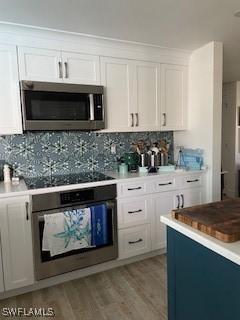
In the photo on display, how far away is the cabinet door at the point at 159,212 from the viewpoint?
2.71m

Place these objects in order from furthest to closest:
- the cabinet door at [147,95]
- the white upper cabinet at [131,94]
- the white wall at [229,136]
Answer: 1. the white wall at [229,136]
2. the cabinet door at [147,95]
3. the white upper cabinet at [131,94]

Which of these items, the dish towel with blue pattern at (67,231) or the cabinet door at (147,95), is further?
the cabinet door at (147,95)

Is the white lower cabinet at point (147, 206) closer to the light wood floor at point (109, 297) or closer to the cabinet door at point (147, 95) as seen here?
the light wood floor at point (109, 297)

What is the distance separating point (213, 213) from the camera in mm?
1310

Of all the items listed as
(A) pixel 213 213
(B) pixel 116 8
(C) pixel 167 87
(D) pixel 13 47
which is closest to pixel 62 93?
(D) pixel 13 47

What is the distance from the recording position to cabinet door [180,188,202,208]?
2.87 metres

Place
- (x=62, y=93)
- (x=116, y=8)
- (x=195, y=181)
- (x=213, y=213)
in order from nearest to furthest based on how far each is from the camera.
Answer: (x=213, y=213), (x=116, y=8), (x=62, y=93), (x=195, y=181)

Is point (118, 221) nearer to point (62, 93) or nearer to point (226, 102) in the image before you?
point (62, 93)

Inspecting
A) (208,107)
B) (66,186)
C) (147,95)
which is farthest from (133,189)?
(208,107)

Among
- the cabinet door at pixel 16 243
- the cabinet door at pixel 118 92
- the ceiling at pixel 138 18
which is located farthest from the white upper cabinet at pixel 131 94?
the cabinet door at pixel 16 243

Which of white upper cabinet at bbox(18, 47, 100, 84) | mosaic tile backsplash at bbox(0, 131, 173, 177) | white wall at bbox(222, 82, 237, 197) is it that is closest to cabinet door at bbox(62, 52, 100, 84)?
white upper cabinet at bbox(18, 47, 100, 84)

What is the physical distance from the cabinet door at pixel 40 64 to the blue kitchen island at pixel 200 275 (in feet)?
5.79

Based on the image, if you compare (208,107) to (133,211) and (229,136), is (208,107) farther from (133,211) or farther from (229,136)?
(229,136)

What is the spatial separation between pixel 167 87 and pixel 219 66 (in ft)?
1.98
